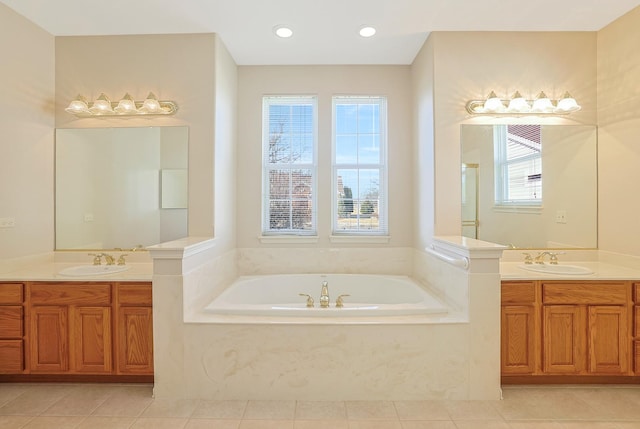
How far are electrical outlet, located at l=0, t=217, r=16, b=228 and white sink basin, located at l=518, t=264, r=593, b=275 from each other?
154 inches

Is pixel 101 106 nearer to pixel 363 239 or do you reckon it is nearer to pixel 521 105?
pixel 363 239

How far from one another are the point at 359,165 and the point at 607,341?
2.40 metres

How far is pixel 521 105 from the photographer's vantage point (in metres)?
2.88

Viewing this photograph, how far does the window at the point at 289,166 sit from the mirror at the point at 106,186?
1052 mm

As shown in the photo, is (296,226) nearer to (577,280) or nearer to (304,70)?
(304,70)

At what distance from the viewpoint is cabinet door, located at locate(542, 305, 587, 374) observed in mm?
2363

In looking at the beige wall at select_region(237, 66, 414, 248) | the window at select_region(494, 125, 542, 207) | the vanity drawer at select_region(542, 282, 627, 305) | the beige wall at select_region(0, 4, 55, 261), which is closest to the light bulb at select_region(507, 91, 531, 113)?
the window at select_region(494, 125, 542, 207)

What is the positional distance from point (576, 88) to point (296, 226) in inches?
110

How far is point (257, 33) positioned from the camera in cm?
293

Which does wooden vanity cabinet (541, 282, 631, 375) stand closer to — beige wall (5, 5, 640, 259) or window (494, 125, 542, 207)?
beige wall (5, 5, 640, 259)

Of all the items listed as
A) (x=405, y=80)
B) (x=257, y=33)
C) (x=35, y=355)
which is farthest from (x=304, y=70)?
(x=35, y=355)

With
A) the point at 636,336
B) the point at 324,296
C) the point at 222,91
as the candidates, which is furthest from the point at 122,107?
the point at 636,336

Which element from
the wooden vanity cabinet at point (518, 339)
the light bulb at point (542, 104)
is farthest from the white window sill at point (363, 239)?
the light bulb at point (542, 104)

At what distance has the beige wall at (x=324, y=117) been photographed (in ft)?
11.6
